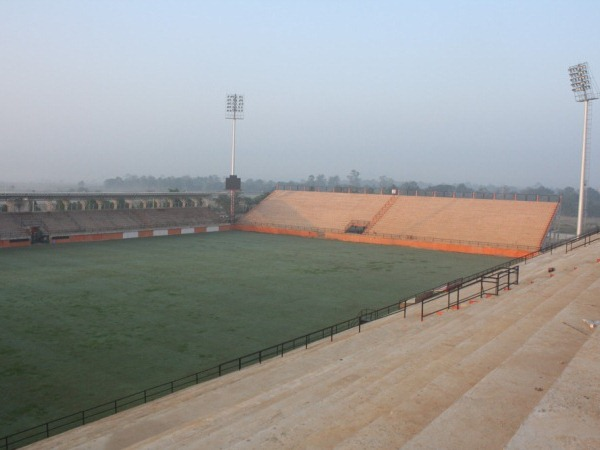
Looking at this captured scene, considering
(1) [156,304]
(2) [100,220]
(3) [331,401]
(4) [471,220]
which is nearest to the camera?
(3) [331,401]

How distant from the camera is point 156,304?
2502 centimetres

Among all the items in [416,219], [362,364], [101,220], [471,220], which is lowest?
[362,364]

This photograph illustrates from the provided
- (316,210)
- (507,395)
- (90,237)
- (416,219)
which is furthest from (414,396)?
(316,210)

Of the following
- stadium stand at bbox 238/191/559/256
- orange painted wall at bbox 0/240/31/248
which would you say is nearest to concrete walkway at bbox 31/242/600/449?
stadium stand at bbox 238/191/559/256

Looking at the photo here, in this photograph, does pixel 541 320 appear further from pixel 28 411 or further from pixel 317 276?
pixel 317 276

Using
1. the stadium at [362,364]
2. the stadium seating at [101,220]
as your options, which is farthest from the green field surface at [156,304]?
the stadium seating at [101,220]

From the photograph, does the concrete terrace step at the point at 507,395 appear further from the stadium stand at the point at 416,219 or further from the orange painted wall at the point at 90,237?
the orange painted wall at the point at 90,237

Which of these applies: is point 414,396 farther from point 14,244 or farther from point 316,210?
point 316,210

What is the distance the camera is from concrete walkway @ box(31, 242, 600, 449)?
7445mm

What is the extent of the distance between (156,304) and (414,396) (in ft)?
60.0

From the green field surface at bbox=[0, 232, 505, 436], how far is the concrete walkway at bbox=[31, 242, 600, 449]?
118 inches

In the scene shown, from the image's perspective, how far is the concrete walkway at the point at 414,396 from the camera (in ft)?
24.4

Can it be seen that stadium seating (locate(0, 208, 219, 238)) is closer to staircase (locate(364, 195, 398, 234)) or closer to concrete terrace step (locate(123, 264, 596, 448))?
staircase (locate(364, 195, 398, 234))

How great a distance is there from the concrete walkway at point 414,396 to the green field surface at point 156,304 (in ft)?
9.80
